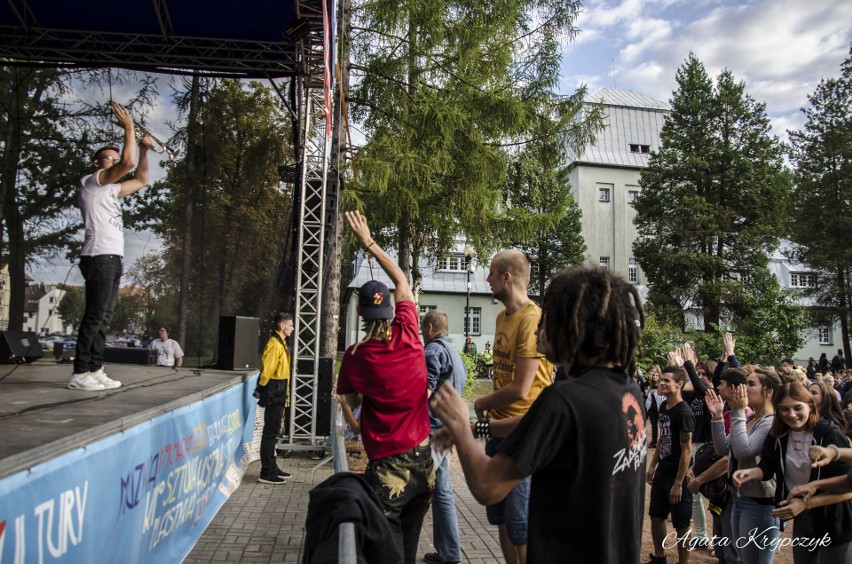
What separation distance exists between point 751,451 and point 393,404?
2667mm

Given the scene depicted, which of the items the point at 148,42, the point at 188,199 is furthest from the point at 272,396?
the point at 148,42

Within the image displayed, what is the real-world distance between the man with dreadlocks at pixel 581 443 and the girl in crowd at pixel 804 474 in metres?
2.39

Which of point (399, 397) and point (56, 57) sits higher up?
point (56, 57)

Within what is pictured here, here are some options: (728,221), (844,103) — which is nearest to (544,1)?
(728,221)

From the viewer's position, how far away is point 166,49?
944 centimetres

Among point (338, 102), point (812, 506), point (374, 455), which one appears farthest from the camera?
point (338, 102)

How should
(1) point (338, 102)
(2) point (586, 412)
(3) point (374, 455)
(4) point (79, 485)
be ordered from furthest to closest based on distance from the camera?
(1) point (338, 102), (3) point (374, 455), (4) point (79, 485), (2) point (586, 412)

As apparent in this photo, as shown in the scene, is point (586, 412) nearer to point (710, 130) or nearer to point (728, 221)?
point (728, 221)

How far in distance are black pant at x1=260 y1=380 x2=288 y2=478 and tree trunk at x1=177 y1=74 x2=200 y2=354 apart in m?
4.73

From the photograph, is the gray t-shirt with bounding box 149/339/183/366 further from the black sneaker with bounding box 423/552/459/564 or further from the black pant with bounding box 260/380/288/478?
the black sneaker with bounding box 423/552/459/564

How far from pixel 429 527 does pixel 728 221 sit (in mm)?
32322

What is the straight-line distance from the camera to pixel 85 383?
5.25 meters

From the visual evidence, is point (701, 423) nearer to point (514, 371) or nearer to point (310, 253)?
point (514, 371)

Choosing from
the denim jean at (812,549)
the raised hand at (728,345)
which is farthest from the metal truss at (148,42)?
the denim jean at (812,549)
